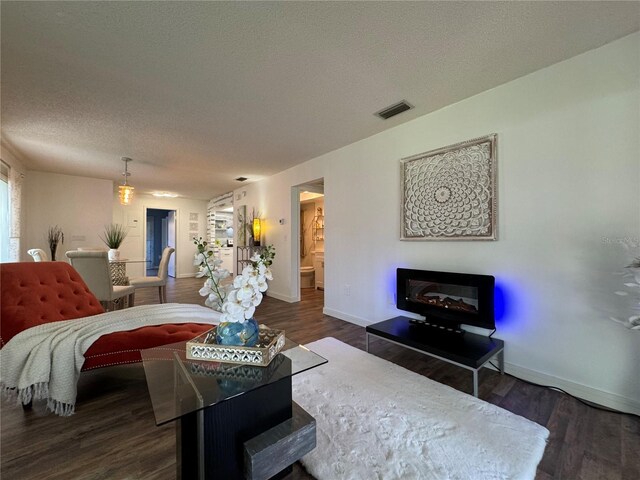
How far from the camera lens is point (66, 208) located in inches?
209

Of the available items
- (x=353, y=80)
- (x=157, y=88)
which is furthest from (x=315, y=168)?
(x=157, y=88)

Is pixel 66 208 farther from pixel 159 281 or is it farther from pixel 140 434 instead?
pixel 140 434

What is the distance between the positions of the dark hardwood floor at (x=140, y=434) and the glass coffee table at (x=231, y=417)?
289 mm

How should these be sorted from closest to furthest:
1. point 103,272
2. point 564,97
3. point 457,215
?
1. point 564,97
2. point 457,215
3. point 103,272

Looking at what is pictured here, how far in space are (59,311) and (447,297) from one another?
3.36 m

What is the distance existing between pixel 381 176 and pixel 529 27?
178 cm

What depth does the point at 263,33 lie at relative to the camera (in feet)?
5.55

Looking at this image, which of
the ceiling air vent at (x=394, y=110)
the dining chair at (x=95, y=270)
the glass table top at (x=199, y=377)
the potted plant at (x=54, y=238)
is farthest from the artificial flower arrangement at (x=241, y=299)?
the potted plant at (x=54, y=238)

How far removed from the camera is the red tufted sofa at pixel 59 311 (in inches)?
68.0

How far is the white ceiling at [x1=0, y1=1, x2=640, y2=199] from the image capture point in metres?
1.54

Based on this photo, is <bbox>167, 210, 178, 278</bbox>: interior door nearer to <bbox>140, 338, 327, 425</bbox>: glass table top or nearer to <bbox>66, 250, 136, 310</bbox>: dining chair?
<bbox>66, 250, 136, 310</bbox>: dining chair

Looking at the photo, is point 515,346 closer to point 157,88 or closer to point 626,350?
point 626,350

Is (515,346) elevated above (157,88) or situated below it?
below

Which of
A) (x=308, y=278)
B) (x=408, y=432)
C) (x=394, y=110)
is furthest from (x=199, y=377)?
(x=308, y=278)
